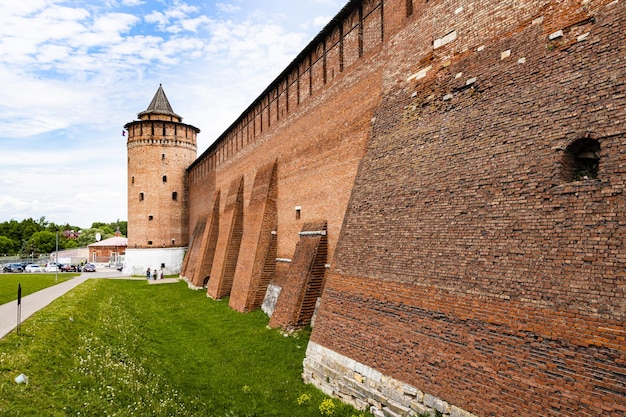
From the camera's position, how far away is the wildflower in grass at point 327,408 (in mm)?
6772

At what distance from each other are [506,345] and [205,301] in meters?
15.4

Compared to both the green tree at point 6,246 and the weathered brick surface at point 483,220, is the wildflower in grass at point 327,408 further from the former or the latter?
the green tree at point 6,246

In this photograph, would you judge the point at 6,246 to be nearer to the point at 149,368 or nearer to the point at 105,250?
the point at 105,250

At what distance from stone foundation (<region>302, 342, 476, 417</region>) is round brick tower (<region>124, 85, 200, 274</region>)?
→ 27083 millimetres

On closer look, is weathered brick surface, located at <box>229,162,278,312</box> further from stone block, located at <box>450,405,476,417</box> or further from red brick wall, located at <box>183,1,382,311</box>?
stone block, located at <box>450,405,476,417</box>

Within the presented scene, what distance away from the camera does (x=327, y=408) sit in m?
6.86

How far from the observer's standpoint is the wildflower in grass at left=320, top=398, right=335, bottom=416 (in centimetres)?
677

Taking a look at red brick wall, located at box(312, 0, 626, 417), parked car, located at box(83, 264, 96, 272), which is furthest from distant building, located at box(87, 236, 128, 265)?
red brick wall, located at box(312, 0, 626, 417)

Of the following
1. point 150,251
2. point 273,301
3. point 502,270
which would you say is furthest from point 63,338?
point 150,251

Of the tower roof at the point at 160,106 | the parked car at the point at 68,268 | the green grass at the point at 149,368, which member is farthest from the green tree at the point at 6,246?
the green grass at the point at 149,368

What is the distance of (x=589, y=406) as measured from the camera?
13.6ft

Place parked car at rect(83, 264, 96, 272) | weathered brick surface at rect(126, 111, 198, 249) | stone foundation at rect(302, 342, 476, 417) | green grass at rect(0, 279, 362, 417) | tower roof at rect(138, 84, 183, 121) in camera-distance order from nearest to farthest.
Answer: stone foundation at rect(302, 342, 476, 417) → green grass at rect(0, 279, 362, 417) → weathered brick surface at rect(126, 111, 198, 249) → tower roof at rect(138, 84, 183, 121) → parked car at rect(83, 264, 96, 272)

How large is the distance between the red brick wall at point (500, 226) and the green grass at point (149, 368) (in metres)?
1.51

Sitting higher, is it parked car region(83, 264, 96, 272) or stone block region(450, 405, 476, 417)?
stone block region(450, 405, 476, 417)
